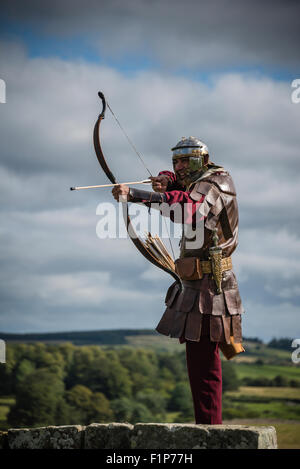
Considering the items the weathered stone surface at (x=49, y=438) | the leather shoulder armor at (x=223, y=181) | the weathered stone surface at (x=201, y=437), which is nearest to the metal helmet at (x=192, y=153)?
the leather shoulder armor at (x=223, y=181)

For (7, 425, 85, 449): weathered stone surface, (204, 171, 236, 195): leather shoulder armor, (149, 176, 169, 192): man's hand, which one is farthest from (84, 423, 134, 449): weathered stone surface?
(204, 171, 236, 195): leather shoulder armor

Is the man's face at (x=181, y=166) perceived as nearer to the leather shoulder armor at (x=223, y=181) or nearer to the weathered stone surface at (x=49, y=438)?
the leather shoulder armor at (x=223, y=181)

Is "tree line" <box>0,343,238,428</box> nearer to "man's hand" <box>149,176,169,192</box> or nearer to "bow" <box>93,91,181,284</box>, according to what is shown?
"bow" <box>93,91,181,284</box>

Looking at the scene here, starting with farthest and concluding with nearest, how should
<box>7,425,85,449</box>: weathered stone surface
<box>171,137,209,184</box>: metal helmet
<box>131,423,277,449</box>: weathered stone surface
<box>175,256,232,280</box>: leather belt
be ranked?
<box>171,137,209,184</box>: metal helmet < <box>175,256,232,280</box>: leather belt < <box>7,425,85,449</box>: weathered stone surface < <box>131,423,277,449</box>: weathered stone surface

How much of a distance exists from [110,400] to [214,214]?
93898 millimetres

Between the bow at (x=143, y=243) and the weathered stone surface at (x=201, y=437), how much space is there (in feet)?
6.05

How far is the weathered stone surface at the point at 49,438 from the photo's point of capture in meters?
8.39

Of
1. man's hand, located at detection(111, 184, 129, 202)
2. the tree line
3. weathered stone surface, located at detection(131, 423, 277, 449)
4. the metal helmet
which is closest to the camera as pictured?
weathered stone surface, located at detection(131, 423, 277, 449)

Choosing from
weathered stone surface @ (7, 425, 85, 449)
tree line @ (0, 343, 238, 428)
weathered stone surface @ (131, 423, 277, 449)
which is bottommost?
tree line @ (0, 343, 238, 428)

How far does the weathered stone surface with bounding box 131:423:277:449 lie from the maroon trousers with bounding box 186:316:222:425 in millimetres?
595

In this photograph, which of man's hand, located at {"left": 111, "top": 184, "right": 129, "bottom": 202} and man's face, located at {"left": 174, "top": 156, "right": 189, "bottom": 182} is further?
man's face, located at {"left": 174, "top": 156, "right": 189, "bottom": 182}

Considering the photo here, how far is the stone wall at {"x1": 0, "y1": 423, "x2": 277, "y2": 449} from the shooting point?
7.49m

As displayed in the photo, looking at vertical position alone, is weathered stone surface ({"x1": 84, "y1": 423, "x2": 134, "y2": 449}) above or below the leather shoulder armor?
below

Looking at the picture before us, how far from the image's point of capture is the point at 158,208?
8.57 m
